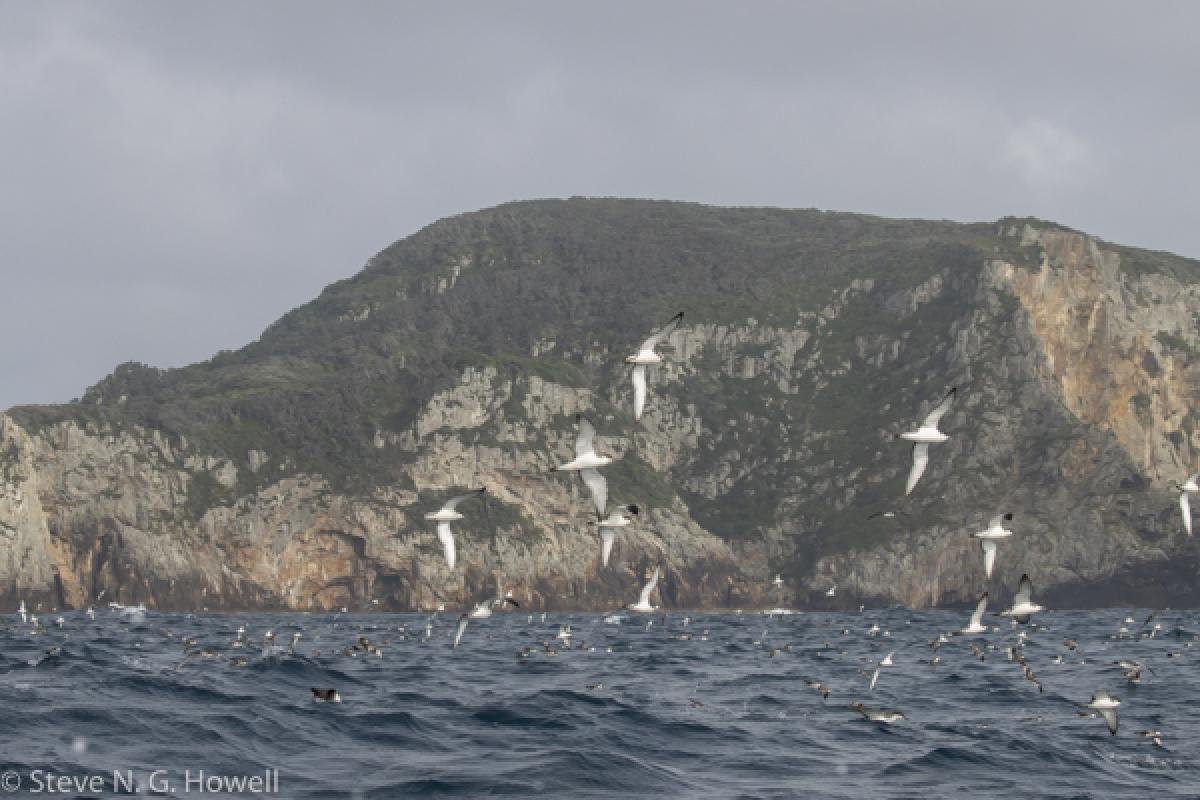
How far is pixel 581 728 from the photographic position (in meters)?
34.5

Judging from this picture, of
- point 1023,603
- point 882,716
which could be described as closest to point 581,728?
point 882,716

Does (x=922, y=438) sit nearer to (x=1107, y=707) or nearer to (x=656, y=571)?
(x=1107, y=707)

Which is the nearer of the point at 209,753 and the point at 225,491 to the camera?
the point at 209,753

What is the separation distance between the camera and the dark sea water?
28.0 metres

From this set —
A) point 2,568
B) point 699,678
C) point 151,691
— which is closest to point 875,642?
point 699,678

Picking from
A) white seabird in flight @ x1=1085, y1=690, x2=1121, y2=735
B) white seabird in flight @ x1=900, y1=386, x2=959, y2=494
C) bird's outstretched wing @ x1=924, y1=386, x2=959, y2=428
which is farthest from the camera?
white seabird in flight @ x1=900, y1=386, x2=959, y2=494

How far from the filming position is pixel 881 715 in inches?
1470

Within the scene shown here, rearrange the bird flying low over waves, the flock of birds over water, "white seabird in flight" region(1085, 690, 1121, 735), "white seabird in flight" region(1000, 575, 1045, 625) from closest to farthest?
1. "white seabird in flight" region(1085, 690, 1121, 735)
2. the flock of birds over water
3. the bird flying low over waves
4. "white seabird in flight" region(1000, 575, 1045, 625)

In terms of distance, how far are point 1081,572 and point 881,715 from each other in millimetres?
162128

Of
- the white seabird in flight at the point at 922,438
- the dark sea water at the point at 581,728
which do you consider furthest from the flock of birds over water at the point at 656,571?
the dark sea water at the point at 581,728

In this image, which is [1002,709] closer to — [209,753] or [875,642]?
[209,753]

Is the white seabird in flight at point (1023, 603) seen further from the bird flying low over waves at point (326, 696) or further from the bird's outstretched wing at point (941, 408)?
the bird flying low over waves at point (326, 696)

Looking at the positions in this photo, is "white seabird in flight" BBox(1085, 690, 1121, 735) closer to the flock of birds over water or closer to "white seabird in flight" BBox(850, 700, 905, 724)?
the flock of birds over water

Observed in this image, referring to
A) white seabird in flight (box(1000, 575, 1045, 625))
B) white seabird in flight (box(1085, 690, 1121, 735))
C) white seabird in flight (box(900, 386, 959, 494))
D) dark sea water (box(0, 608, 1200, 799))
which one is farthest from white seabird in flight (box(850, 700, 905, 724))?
white seabird in flight (box(1000, 575, 1045, 625))
